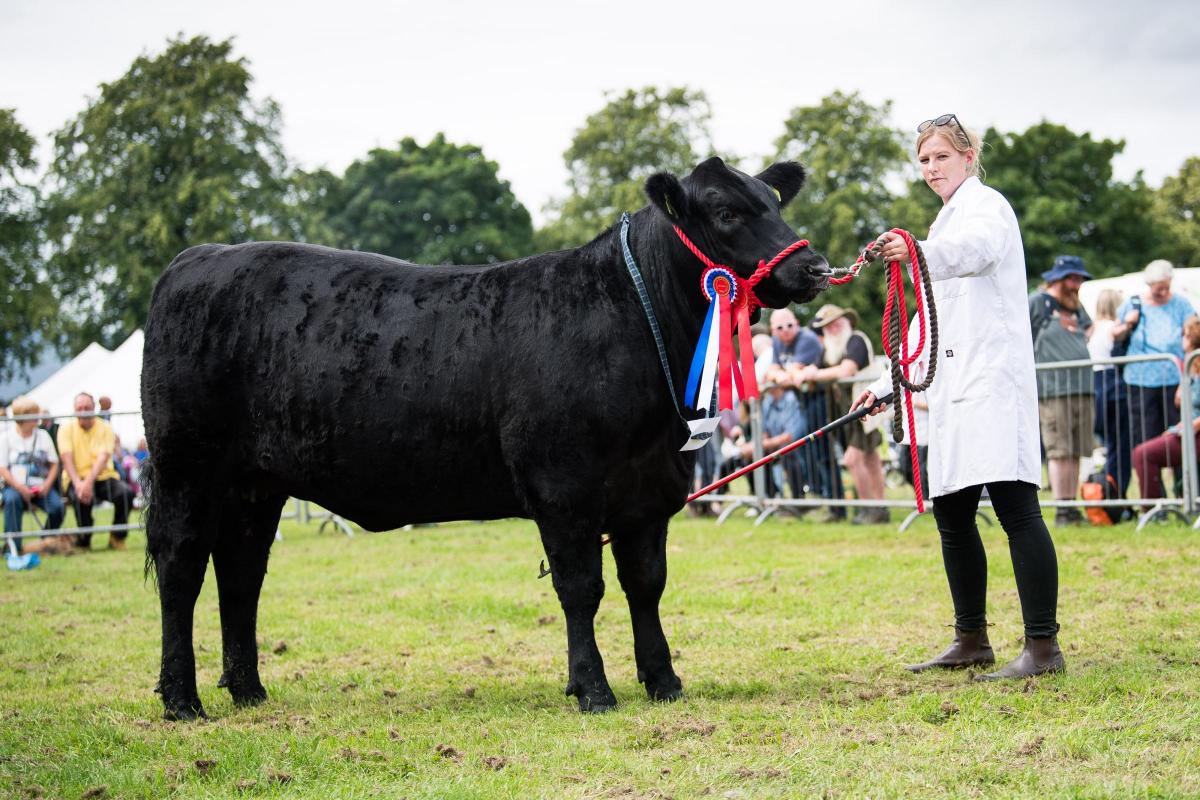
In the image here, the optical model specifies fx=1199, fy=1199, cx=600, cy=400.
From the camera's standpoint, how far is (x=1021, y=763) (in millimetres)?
3756

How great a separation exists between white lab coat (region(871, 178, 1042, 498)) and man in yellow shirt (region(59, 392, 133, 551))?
1143 cm

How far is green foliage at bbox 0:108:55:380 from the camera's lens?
4266cm

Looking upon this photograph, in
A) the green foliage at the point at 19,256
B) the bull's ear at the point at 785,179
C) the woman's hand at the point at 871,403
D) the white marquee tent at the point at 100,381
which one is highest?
the green foliage at the point at 19,256

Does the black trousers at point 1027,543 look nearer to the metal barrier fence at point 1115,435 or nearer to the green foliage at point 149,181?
the metal barrier fence at point 1115,435

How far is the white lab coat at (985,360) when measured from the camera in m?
5.06

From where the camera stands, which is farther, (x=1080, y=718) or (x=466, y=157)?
(x=466, y=157)

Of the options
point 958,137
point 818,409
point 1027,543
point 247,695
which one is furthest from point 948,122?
point 818,409

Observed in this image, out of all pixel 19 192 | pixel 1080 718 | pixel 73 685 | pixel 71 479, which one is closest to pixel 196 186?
pixel 19 192

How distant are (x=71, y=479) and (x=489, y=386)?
10.6m

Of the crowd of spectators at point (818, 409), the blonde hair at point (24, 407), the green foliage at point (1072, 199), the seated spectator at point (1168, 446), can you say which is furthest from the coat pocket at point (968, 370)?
the green foliage at point (1072, 199)

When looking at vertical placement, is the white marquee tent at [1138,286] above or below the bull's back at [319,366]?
above

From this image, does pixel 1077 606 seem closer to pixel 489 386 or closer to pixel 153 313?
pixel 489 386

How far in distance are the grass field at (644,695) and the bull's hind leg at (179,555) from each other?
35cm

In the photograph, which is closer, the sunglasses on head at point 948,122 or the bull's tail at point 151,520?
the sunglasses on head at point 948,122
